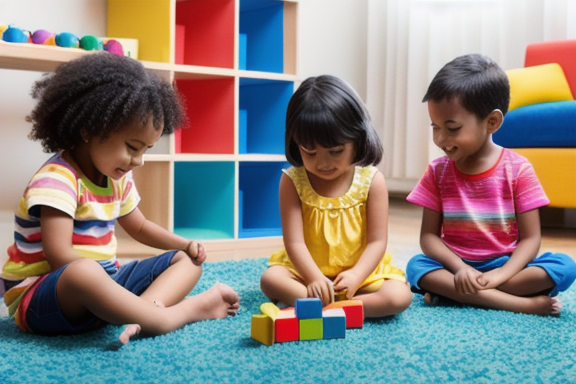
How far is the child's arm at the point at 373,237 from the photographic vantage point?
1.19 metres

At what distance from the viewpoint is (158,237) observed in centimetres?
124

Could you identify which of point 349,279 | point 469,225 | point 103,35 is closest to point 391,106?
point 103,35

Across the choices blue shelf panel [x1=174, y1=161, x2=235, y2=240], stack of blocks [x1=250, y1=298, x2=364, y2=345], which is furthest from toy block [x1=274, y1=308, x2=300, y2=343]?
blue shelf panel [x1=174, y1=161, x2=235, y2=240]

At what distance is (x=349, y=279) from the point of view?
3.84ft

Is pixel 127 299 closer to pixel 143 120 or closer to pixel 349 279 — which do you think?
pixel 143 120

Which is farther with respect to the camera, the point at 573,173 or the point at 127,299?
the point at 573,173

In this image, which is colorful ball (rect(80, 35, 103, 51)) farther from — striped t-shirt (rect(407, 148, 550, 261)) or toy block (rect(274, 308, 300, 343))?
toy block (rect(274, 308, 300, 343))

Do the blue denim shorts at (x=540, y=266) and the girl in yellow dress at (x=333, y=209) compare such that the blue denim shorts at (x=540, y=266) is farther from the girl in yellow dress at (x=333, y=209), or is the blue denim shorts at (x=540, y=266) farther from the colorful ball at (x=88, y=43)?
the colorful ball at (x=88, y=43)

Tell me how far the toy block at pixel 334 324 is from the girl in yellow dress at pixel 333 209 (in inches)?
3.3

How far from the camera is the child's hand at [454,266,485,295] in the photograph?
49.4 inches

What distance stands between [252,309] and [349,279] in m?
0.20

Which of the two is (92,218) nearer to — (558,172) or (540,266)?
(540,266)

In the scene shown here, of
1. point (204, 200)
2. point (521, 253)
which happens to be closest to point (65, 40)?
point (204, 200)

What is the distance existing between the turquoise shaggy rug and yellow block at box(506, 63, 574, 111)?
1.64 m
